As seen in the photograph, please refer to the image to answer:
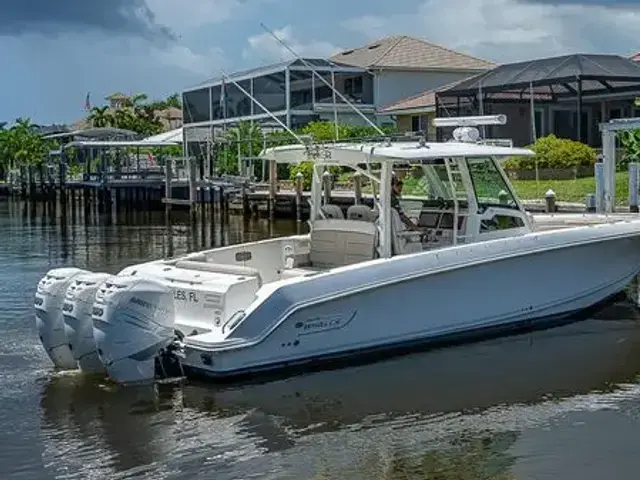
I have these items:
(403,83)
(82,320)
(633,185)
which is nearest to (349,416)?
(82,320)

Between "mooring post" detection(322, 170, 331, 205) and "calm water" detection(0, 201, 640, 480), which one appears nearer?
"calm water" detection(0, 201, 640, 480)

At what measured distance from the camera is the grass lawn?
1143 inches

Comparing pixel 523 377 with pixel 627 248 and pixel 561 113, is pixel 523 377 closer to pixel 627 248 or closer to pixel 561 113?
pixel 627 248

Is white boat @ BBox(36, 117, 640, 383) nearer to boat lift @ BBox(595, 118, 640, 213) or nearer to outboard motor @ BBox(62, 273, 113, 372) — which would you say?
outboard motor @ BBox(62, 273, 113, 372)

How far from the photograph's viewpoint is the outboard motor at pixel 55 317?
11.8m

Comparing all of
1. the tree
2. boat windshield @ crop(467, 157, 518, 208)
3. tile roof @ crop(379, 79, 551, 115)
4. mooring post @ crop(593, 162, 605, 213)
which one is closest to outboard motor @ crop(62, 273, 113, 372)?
A: boat windshield @ crop(467, 157, 518, 208)

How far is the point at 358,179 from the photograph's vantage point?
15.6 meters

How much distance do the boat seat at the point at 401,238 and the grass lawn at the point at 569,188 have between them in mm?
14744

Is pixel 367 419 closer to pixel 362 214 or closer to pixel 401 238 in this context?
pixel 401 238

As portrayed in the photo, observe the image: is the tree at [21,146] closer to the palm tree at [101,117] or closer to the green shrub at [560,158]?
the palm tree at [101,117]

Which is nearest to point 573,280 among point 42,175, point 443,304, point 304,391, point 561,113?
point 443,304

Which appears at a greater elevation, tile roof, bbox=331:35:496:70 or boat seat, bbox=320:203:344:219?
tile roof, bbox=331:35:496:70

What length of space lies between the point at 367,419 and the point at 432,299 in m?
2.59

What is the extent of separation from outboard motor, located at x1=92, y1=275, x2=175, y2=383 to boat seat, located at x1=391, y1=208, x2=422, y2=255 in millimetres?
2969
